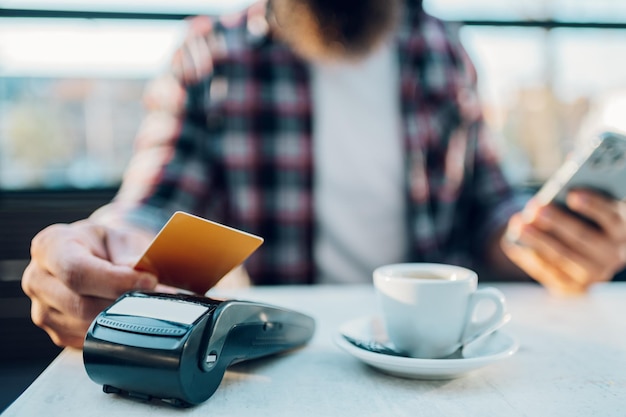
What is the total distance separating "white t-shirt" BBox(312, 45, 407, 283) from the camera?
113cm

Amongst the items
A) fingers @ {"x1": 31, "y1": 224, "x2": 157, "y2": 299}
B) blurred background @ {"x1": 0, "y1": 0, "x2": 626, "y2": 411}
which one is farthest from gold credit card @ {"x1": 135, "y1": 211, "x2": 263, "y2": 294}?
blurred background @ {"x1": 0, "y1": 0, "x2": 626, "y2": 411}

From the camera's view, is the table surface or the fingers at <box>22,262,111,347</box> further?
the fingers at <box>22,262,111,347</box>

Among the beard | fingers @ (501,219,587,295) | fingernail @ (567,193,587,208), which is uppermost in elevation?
the beard

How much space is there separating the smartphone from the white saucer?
24cm

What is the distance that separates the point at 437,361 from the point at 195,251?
0.22m

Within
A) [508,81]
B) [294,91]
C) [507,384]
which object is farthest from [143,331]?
[508,81]

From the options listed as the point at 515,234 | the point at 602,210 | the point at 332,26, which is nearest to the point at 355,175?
the point at 332,26

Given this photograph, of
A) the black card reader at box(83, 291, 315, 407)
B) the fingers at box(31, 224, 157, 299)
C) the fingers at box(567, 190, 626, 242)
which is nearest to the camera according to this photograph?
the black card reader at box(83, 291, 315, 407)

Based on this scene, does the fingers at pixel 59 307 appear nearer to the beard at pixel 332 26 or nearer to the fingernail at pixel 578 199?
the fingernail at pixel 578 199

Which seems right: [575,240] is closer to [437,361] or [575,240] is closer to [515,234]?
[515,234]

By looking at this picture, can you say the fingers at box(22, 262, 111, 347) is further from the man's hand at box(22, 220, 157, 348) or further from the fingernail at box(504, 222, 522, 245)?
the fingernail at box(504, 222, 522, 245)

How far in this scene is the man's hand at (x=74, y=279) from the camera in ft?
1.60

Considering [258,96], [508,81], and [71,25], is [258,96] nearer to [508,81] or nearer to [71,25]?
[71,25]

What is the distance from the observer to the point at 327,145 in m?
1.14
